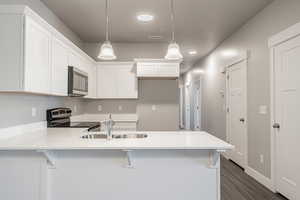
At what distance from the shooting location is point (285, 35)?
9.04ft

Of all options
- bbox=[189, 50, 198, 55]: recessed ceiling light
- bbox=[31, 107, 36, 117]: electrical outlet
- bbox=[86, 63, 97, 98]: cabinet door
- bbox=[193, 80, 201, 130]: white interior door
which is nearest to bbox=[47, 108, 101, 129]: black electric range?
bbox=[31, 107, 36, 117]: electrical outlet

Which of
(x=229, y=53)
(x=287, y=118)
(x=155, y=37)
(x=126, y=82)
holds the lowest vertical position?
(x=287, y=118)

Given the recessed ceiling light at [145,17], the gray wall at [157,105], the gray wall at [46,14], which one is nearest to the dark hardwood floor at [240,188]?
the gray wall at [157,105]

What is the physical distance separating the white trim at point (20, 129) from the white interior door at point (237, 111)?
3.42 meters

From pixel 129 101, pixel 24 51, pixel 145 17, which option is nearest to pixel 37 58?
pixel 24 51

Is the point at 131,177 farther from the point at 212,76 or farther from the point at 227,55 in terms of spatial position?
the point at 212,76

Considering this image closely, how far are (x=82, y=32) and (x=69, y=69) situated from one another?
1.57 meters

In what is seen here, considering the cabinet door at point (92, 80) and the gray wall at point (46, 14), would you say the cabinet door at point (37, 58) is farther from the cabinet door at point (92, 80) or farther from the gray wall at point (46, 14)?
the cabinet door at point (92, 80)

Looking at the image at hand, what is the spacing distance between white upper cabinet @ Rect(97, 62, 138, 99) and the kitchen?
2 cm

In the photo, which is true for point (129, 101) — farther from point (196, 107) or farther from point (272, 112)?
point (196, 107)

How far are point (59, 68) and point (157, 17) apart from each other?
5.98 feet

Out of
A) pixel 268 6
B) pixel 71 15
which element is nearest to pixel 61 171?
pixel 71 15

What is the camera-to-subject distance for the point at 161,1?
3.04 m

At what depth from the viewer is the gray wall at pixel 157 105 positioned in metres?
4.87
